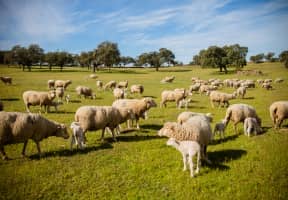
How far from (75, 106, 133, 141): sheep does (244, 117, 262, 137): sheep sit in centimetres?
596

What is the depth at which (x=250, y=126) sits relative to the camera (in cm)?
1171

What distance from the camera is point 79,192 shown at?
6.71 meters

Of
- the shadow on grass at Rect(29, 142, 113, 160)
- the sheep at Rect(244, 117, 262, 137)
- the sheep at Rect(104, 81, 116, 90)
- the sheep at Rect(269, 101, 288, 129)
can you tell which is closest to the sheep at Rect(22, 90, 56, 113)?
the shadow on grass at Rect(29, 142, 113, 160)

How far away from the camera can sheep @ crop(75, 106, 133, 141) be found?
35.2ft

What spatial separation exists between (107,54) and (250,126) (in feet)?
227

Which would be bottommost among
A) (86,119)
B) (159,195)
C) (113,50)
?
(159,195)

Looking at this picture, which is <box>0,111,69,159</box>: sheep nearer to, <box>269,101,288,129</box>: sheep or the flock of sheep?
the flock of sheep

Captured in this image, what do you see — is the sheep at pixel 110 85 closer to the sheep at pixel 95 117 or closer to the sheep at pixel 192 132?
the sheep at pixel 95 117

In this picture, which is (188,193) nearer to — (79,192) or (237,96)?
(79,192)

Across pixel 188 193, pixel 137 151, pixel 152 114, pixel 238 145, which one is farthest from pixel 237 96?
pixel 188 193

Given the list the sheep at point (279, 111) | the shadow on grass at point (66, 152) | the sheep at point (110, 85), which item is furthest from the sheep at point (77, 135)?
the sheep at point (110, 85)

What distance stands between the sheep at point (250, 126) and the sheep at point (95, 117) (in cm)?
596

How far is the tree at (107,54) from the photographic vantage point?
77375mm

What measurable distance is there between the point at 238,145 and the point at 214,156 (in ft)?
5.95
